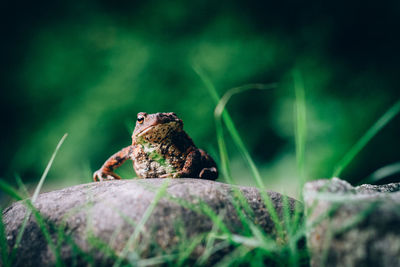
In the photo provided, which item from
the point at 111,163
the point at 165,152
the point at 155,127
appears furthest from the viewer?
the point at 111,163

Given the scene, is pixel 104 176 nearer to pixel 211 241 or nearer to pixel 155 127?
pixel 155 127

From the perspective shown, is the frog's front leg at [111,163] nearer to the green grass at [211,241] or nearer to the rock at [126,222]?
the rock at [126,222]

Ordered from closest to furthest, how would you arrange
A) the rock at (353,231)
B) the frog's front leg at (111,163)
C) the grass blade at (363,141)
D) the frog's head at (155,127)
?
the rock at (353,231) < the grass blade at (363,141) < the frog's head at (155,127) < the frog's front leg at (111,163)

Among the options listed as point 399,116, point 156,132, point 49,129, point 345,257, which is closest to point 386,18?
point 399,116

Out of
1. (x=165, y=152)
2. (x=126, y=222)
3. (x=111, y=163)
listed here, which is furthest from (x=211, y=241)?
(x=111, y=163)

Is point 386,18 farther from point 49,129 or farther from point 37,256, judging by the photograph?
point 49,129

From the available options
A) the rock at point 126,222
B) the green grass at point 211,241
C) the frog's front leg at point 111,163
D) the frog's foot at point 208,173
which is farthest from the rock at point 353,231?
the frog's front leg at point 111,163
